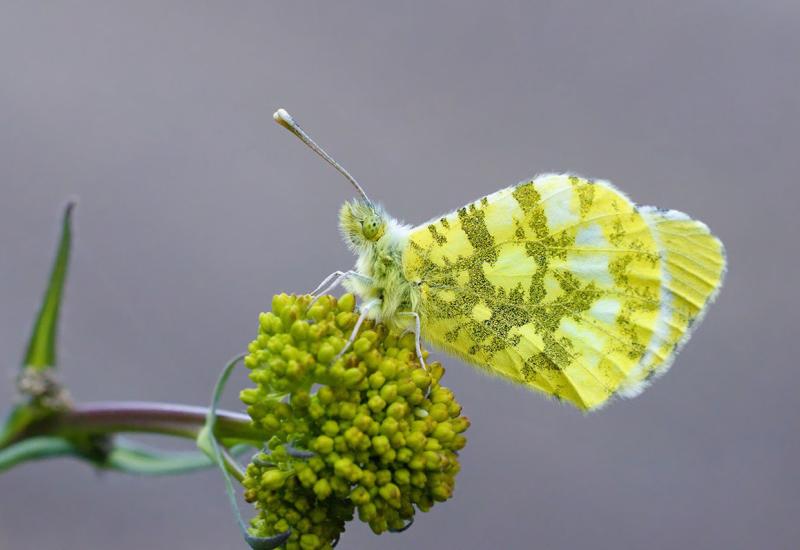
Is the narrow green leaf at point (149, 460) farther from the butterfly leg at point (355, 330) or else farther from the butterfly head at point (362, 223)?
the butterfly head at point (362, 223)

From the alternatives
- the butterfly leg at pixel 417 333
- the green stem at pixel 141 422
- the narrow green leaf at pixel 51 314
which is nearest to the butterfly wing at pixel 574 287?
the butterfly leg at pixel 417 333

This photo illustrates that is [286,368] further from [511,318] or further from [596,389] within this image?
[596,389]

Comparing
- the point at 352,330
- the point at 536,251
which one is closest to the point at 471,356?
the point at 536,251

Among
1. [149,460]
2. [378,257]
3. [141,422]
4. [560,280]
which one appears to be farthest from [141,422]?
[560,280]

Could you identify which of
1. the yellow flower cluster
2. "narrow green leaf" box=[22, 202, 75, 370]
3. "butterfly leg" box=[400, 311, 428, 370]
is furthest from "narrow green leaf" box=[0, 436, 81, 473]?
"butterfly leg" box=[400, 311, 428, 370]

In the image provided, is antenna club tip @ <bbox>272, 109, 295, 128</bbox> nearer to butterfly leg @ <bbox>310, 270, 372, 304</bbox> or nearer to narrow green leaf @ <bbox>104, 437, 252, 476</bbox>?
butterfly leg @ <bbox>310, 270, 372, 304</bbox>
